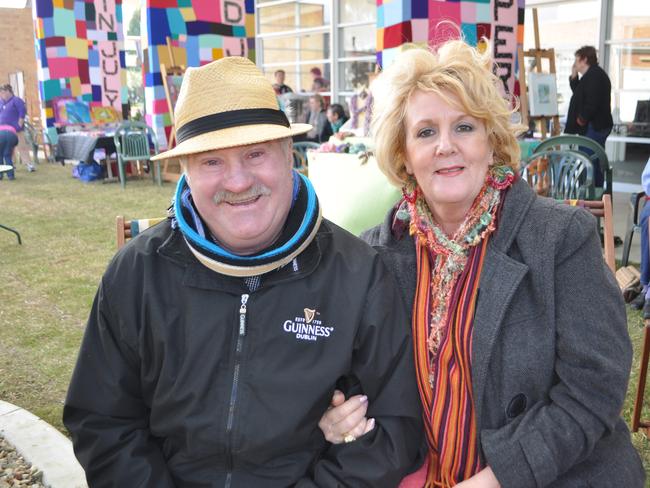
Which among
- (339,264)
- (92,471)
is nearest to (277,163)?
(339,264)

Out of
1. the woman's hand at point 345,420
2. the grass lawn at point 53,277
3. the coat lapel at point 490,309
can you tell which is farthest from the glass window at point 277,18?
the woman's hand at point 345,420

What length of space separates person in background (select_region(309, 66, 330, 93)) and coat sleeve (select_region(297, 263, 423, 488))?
11.4m

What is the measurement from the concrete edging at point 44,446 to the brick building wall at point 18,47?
21.9 m

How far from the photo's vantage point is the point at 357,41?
13.0 metres

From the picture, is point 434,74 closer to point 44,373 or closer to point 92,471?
point 92,471

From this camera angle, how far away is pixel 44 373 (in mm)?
3527

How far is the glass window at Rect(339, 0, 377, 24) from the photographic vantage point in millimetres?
12859

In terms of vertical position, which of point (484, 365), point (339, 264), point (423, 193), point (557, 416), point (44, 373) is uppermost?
point (423, 193)

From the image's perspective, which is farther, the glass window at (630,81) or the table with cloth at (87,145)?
the table with cloth at (87,145)

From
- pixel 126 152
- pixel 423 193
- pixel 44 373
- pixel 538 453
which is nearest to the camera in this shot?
pixel 538 453

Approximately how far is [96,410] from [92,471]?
0.15 metres

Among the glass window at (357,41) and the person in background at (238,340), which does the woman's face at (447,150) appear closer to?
the person in background at (238,340)

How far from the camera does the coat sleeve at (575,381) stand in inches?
54.3

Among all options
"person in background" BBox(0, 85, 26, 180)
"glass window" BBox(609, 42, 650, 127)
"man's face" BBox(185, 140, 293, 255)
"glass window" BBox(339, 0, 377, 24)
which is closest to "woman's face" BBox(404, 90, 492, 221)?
"man's face" BBox(185, 140, 293, 255)
